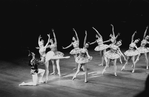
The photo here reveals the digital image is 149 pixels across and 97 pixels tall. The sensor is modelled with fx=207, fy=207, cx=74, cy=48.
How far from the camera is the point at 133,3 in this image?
13.8 m

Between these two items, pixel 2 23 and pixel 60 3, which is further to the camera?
pixel 60 3

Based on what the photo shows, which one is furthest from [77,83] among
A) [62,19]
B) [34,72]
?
[62,19]

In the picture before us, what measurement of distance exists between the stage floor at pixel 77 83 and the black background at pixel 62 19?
14.0 feet

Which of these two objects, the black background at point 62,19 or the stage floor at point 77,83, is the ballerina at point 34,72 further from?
the black background at point 62,19

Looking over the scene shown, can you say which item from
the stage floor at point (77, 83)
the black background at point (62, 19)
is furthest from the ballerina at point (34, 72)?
the black background at point (62, 19)

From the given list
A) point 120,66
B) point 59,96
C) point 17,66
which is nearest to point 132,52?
point 120,66

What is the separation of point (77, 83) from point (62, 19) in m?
8.04

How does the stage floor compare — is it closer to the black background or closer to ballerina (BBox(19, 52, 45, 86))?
ballerina (BBox(19, 52, 45, 86))

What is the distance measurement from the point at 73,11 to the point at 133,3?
4064mm

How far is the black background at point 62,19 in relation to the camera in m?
13.0

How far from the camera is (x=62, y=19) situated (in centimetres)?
1448

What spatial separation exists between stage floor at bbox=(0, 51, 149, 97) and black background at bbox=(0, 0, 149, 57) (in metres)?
4.28

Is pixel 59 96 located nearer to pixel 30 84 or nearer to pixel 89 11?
pixel 30 84

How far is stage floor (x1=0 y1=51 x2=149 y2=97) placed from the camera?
629 centimetres
